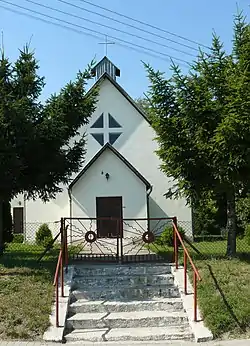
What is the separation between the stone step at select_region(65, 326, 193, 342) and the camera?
26.8 feet

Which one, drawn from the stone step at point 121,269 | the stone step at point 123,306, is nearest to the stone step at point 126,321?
the stone step at point 123,306

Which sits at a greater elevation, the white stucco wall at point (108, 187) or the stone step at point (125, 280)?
the white stucco wall at point (108, 187)

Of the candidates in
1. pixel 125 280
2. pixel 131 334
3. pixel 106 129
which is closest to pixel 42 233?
pixel 106 129

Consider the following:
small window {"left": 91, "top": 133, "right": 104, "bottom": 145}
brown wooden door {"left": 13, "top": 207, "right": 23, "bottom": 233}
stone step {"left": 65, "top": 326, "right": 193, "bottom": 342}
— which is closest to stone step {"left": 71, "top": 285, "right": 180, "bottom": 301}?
stone step {"left": 65, "top": 326, "right": 193, "bottom": 342}

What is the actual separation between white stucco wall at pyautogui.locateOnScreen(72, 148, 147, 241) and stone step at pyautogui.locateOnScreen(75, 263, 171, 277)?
12.0 m

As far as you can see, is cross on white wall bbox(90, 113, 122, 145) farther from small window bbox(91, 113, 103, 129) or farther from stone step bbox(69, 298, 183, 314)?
stone step bbox(69, 298, 183, 314)

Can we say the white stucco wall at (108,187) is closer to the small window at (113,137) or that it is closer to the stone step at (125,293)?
the small window at (113,137)

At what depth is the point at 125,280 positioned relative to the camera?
1055 centimetres

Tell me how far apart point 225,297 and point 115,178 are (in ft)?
48.3

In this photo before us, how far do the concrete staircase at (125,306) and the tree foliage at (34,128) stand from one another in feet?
8.55

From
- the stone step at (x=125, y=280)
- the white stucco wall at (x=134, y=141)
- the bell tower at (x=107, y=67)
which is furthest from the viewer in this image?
the bell tower at (x=107, y=67)

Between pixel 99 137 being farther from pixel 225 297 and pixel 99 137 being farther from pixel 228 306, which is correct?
pixel 228 306

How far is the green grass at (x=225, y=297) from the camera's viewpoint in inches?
326

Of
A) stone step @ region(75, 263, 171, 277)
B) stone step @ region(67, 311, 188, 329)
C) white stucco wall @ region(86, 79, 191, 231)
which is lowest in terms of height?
stone step @ region(67, 311, 188, 329)
